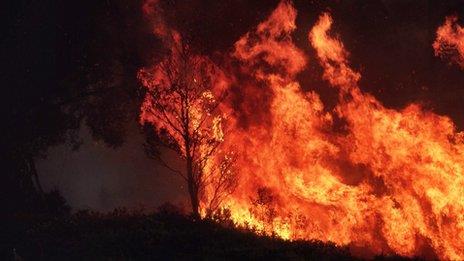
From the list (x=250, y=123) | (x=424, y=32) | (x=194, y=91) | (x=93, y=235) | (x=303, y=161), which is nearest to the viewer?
(x=93, y=235)

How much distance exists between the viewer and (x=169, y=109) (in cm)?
1938

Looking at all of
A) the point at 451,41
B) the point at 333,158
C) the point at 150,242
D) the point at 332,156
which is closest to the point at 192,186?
the point at 150,242

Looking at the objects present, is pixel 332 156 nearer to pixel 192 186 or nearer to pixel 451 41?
pixel 451 41

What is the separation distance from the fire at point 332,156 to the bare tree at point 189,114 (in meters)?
0.81

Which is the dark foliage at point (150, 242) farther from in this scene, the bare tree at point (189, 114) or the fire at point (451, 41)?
the fire at point (451, 41)

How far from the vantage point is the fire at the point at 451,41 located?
20.5 meters

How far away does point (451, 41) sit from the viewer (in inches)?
856

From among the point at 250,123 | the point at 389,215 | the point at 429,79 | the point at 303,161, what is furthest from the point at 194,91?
the point at 429,79

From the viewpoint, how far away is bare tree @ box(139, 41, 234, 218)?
18.8 meters

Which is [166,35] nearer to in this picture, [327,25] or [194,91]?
[194,91]

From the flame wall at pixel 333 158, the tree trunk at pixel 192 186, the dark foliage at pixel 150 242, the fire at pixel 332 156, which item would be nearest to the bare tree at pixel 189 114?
the tree trunk at pixel 192 186

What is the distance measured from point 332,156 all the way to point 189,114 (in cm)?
673

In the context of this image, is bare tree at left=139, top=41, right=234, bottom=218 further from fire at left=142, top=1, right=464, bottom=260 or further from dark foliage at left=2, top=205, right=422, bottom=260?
dark foliage at left=2, top=205, right=422, bottom=260

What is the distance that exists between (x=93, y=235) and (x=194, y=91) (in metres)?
6.10
